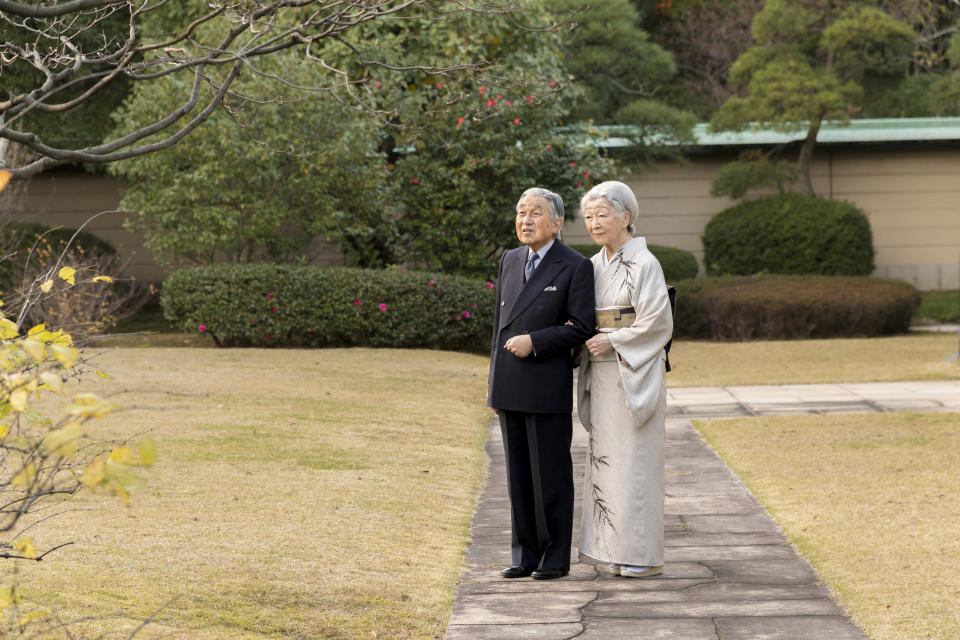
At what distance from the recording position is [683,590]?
4.61 m

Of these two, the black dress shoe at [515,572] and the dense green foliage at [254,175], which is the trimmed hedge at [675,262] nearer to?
the dense green foliage at [254,175]

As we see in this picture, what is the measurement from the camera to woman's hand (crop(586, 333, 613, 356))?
4855mm

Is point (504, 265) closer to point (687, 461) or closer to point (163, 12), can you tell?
point (687, 461)

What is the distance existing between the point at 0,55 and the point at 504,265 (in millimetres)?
2449

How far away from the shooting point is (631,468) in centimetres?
483

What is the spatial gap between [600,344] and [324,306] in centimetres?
979

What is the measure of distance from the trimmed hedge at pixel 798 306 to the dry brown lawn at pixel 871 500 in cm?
784

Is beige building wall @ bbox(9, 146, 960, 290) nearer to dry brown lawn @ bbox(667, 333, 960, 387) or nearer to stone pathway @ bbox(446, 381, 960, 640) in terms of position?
dry brown lawn @ bbox(667, 333, 960, 387)

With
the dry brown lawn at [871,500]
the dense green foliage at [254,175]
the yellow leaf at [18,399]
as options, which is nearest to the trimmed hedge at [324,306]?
the dense green foliage at [254,175]

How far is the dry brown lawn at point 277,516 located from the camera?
4289 mm

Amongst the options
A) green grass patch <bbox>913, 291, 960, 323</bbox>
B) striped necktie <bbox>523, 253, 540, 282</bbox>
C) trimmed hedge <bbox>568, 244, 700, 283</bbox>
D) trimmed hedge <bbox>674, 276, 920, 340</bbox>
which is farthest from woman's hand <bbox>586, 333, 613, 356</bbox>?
green grass patch <bbox>913, 291, 960, 323</bbox>

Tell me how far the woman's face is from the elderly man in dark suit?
0.45 ft

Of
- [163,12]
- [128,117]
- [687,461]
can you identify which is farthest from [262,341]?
[687,461]

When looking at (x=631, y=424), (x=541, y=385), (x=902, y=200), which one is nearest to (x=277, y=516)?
(x=541, y=385)
